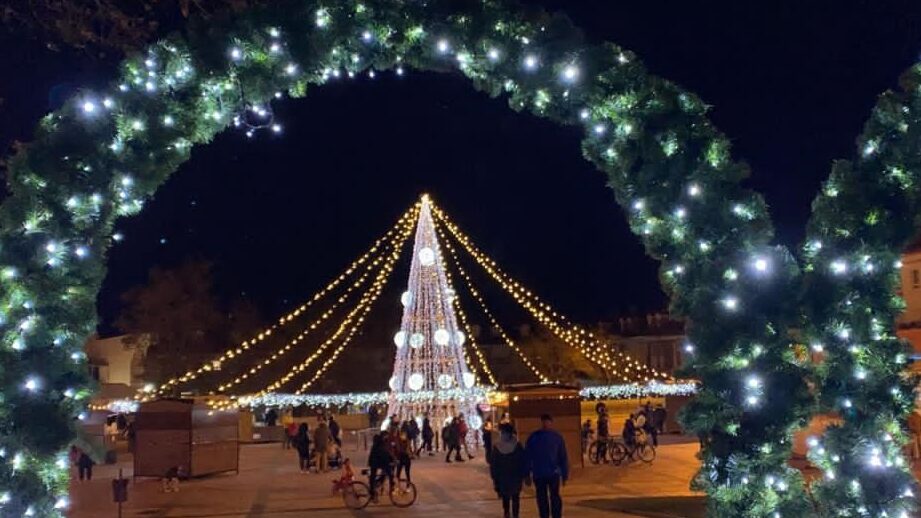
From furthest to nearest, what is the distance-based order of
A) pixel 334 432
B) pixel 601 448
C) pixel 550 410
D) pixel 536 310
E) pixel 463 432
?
pixel 536 310, pixel 463 432, pixel 334 432, pixel 601 448, pixel 550 410

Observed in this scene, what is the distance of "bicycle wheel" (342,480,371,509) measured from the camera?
17500mm

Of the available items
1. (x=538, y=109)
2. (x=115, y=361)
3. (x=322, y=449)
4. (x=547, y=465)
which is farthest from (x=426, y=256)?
(x=115, y=361)

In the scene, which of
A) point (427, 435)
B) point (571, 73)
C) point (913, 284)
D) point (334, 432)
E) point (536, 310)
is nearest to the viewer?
point (571, 73)

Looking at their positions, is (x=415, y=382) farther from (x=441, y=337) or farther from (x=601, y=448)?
(x=601, y=448)

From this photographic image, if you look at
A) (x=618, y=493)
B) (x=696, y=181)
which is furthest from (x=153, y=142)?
(x=618, y=493)

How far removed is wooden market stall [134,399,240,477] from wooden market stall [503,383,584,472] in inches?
267

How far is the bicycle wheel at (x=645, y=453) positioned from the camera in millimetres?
25797

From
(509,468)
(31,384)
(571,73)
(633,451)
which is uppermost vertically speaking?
(571,73)

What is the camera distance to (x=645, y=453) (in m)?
26.4

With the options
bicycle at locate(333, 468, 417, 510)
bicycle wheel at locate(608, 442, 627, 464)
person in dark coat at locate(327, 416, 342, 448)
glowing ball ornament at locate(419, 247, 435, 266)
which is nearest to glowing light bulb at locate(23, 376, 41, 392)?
bicycle at locate(333, 468, 417, 510)

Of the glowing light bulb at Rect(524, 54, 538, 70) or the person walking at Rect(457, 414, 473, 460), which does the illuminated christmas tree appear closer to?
the person walking at Rect(457, 414, 473, 460)

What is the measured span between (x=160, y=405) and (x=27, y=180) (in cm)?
1664

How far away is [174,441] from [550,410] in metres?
8.12

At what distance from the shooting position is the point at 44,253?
25.0ft
